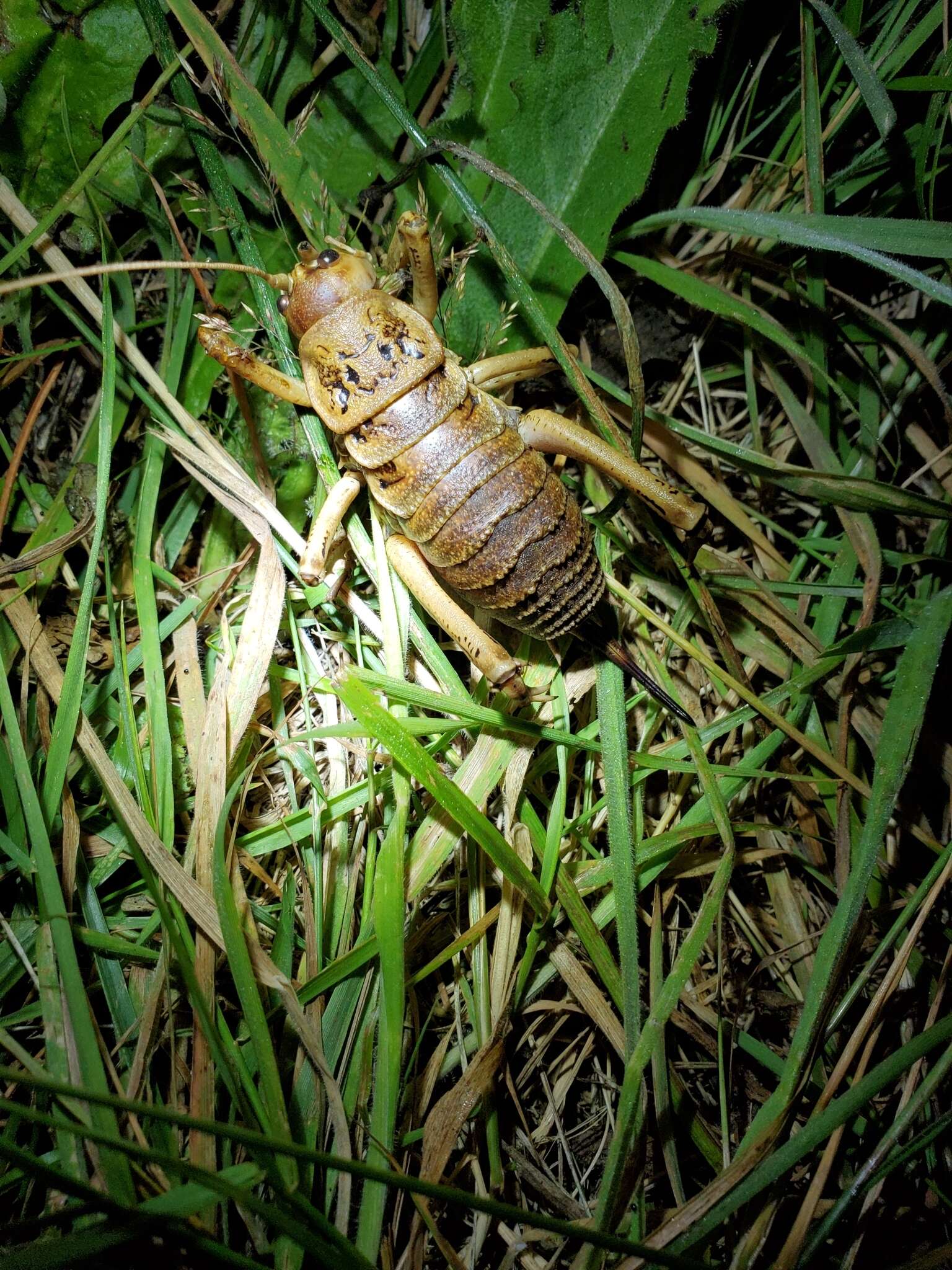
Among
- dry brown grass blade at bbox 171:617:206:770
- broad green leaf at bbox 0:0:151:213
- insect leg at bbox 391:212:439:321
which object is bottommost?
dry brown grass blade at bbox 171:617:206:770

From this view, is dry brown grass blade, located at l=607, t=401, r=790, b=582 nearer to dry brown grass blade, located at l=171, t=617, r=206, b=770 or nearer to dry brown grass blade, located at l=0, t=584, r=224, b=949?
dry brown grass blade, located at l=171, t=617, r=206, b=770

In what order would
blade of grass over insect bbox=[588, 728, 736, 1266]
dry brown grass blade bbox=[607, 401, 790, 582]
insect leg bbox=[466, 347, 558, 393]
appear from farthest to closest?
dry brown grass blade bbox=[607, 401, 790, 582] → insect leg bbox=[466, 347, 558, 393] → blade of grass over insect bbox=[588, 728, 736, 1266]

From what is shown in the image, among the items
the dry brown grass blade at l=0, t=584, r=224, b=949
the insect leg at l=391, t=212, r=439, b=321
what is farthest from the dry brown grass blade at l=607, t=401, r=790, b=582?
the dry brown grass blade at l=0, t=584, r=224, b=949

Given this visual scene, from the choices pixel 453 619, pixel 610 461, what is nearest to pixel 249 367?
pixel 453 619

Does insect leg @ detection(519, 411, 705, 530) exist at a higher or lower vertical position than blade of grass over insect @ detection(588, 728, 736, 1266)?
higher

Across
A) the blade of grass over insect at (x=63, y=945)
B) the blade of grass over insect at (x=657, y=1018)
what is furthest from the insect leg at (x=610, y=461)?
the blade of grass over insect at (x=63, y=945)

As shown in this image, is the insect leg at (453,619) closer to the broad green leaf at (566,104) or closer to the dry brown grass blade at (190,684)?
the dry brown grass blade at (190,684)

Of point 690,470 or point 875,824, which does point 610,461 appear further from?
point 875,824

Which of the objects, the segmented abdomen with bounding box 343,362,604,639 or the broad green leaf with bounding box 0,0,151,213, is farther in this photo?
the broad green leaf with bounding box 0,0,151,213
